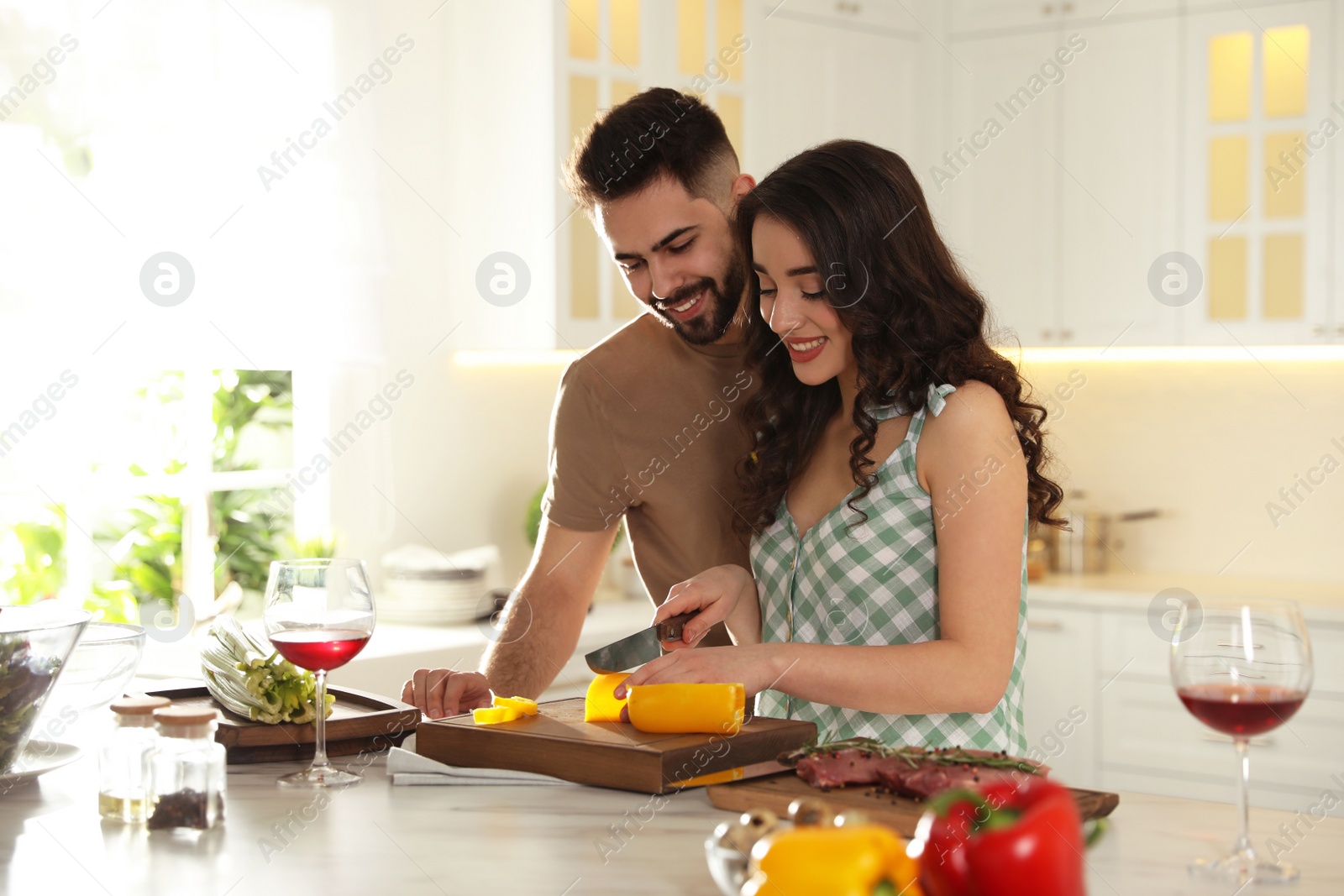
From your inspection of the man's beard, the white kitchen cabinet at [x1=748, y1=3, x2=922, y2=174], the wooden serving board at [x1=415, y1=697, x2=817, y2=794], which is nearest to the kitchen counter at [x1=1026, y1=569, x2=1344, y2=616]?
the white kitchen cabinet at [x1=748, y1=3, x2=922, y2=174]

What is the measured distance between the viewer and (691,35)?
3941 mm

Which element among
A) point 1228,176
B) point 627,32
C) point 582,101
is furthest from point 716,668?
point 1228,176

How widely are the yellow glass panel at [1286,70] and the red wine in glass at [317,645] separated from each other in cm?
325

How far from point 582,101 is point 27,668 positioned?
2692 millimetres

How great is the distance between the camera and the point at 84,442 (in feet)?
10.2

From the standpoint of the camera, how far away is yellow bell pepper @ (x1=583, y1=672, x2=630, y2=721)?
148cm

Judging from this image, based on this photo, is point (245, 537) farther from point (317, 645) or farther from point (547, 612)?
point (317, 645)

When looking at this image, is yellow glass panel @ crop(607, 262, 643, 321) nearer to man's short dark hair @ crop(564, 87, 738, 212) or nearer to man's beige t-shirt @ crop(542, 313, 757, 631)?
man's beige t-shirt @ crop(542, 313, 757, 631)

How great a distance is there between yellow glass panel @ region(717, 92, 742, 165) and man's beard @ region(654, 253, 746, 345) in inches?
72.8

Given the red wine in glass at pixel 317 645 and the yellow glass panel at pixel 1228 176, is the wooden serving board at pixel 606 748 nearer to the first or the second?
the red wine in glass at pixel 317 645

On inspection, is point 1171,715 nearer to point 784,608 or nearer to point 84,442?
point 784,608

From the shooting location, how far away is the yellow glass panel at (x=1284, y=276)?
3703mm

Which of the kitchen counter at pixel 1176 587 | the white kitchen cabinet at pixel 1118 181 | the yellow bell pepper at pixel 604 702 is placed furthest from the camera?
the white kitchen cabinet at pixel 1118 181

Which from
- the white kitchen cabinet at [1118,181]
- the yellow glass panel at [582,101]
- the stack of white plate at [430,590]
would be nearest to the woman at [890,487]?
the stack of white plate at [430,590]
